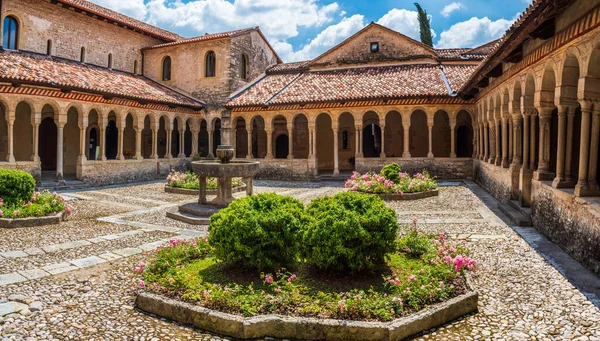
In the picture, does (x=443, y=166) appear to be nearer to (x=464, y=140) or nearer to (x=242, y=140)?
(x=464, y=140)

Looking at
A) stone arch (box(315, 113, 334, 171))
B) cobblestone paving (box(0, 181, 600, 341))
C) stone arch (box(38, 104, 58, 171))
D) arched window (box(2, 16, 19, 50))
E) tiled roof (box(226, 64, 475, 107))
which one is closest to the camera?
cobblestone paving (box(0, 181, 600, 341))

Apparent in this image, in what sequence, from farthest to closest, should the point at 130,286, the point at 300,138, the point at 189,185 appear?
the point at 300,138 → the point at 189,185 → the point at 130,286

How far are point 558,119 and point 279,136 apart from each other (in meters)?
19.2

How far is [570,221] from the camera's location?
6.87 m

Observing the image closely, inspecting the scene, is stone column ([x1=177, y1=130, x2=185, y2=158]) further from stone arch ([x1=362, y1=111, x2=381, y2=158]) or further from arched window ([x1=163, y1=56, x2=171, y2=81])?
stone arch ([x1=362, y1=111, x2=381, y2=158])

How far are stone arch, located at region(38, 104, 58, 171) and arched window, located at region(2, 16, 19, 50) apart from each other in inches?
130

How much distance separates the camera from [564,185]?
7832mm

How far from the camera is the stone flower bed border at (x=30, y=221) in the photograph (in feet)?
29.1

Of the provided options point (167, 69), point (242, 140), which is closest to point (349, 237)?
point (242, 140)

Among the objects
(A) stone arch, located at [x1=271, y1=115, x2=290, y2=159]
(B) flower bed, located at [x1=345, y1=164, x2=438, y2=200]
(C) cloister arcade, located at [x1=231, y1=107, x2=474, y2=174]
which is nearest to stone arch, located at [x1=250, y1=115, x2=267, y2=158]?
(C) cloister arcade, located at [x1=231, y1=107, x2=474, y2=174]

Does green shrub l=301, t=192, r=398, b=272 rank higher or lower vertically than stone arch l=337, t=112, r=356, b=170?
lower

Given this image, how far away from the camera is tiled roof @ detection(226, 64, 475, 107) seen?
1973 centimetres

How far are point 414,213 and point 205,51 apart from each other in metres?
18.5

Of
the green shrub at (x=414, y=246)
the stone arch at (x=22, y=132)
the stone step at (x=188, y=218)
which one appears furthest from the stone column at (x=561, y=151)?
the stone arch at (x=22, y=132)
